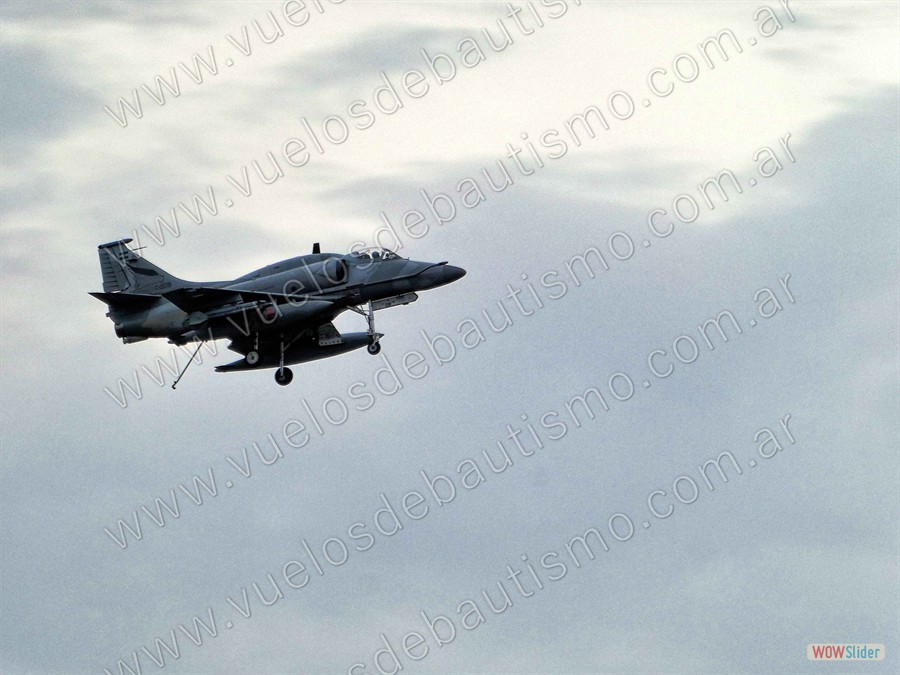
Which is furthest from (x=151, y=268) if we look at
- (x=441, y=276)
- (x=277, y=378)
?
(x=441, y=276)

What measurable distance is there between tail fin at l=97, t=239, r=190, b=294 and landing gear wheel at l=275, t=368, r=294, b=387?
680 centimetres

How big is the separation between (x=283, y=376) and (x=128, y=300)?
8080 millimetres

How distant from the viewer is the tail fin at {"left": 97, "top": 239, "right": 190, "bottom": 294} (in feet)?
218

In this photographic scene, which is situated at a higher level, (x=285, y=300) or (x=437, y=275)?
(x=285, y=300)

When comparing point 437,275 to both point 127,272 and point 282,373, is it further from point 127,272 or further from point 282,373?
point 127,272

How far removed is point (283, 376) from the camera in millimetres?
64250

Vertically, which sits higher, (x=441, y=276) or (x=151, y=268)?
(x=151, y=268)

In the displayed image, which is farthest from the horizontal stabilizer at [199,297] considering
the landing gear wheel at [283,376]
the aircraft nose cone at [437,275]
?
the aircraft nose cone at [437,275]

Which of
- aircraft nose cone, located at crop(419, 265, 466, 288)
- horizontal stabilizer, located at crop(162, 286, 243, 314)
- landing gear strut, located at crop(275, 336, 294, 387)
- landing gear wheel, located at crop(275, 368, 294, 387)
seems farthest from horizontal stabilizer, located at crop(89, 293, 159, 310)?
aircraft nose cone, located at crop(419, 265, 466, 288)

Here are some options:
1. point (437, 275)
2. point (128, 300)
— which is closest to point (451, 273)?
point (437, 275)

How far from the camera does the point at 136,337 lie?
63.6 m

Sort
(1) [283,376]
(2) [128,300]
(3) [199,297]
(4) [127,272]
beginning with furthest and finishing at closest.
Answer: (4) [127,272] → (1) [283,376] → (2) [128,300] → (3) [199,297]

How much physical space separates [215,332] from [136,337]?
156 inches

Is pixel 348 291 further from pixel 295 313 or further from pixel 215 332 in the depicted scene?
pixel 215 332
